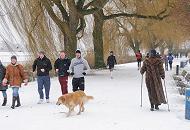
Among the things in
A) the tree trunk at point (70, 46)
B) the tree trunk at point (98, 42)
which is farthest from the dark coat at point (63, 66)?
the tree trunk at point (98, 42)

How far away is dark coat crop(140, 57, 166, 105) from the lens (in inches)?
537

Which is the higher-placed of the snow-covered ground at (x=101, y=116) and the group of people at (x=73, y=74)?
the group of people at (x=73, y=74)

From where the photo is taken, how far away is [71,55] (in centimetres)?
A: 2850

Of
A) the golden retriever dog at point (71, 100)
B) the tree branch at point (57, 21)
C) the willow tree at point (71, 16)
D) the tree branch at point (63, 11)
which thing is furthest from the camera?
the tree branch at point (63, 11)

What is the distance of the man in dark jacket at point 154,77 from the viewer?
13648 millimetres

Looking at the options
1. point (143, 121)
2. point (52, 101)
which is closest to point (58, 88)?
point (52, 101)

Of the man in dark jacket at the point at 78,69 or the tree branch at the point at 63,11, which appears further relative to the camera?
the tree branch at the point at 63,11

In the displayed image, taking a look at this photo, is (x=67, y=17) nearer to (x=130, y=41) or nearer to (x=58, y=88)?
(x=58, y=88)

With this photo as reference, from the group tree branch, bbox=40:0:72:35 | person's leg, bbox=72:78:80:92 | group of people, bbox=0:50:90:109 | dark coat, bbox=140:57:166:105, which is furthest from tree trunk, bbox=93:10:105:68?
dark coat, bbox=140:57:166:105

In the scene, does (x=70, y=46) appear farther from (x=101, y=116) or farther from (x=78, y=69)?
(x=101, y=116)

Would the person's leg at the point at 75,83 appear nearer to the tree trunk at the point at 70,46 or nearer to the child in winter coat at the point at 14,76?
the child in winter coat at the point at 14,76

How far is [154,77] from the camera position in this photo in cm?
1373

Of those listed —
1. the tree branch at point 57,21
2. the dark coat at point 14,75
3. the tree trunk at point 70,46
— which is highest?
the tree branch at point 57,21

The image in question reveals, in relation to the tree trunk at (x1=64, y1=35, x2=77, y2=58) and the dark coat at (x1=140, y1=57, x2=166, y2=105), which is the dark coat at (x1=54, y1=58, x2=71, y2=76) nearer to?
the dark coat at (x1=140, y1=57, x2=166, y2=105)
